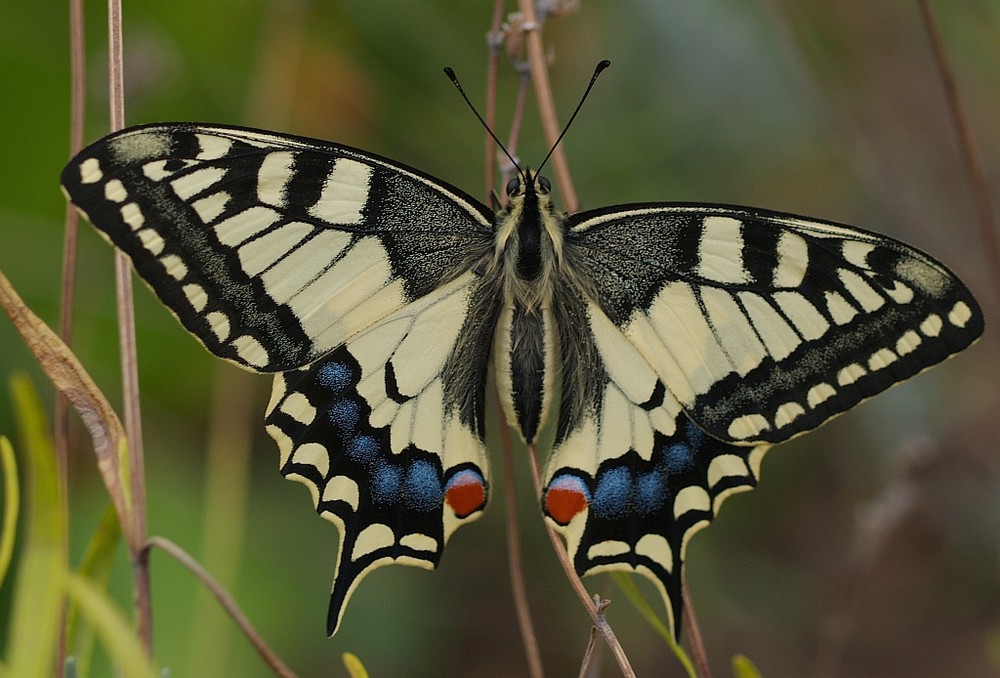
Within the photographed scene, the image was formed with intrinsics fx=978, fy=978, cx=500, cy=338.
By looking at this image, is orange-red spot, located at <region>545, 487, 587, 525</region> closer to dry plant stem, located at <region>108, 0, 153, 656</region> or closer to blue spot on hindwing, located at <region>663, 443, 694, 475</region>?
blue spot on hindwing, located at <region>663, 443, 694, 475</region>

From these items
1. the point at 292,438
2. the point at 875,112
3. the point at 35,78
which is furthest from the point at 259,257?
the point at 875,112

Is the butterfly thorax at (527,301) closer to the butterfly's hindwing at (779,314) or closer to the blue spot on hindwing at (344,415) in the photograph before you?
the butterfly's hindwing at (779,314)

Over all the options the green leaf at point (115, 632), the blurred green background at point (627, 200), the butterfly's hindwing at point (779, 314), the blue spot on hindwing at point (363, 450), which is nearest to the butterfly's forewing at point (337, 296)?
the blue spot on hindwing at point (363, 450)

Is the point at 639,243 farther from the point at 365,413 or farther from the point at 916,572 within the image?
the point at 916,572

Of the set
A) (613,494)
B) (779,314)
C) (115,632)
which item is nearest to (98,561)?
(115,632)

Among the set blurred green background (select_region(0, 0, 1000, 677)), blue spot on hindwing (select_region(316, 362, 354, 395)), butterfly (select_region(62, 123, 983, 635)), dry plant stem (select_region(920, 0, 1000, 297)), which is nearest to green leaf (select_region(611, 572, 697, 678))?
butterfly (select_region(62, 123, 983, 635))
